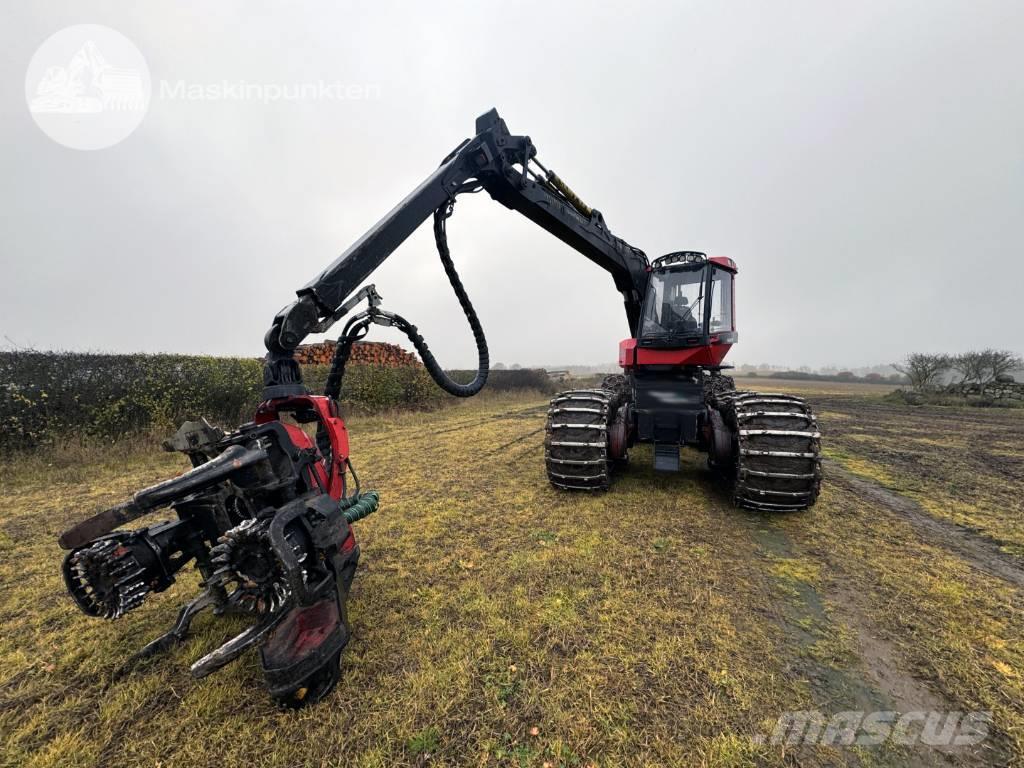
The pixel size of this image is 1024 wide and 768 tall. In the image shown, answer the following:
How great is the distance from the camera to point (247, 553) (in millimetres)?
1780

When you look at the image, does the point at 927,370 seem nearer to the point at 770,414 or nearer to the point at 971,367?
the point at 971,367

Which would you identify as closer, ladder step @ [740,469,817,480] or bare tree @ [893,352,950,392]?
ladder step @ [740,469,817,480]

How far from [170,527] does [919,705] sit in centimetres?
410

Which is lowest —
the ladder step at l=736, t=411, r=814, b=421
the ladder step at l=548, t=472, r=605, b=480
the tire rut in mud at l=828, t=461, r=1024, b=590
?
the tire rut in mud at l=828, t=461, r=1024, b=590

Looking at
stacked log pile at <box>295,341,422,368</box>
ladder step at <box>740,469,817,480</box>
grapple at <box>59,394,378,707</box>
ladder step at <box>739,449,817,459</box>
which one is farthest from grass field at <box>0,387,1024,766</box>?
stacked log pile at <box>295,341,422,368</box>

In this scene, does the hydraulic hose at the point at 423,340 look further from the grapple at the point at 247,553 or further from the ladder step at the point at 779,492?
the ladder step at the point at 779,492

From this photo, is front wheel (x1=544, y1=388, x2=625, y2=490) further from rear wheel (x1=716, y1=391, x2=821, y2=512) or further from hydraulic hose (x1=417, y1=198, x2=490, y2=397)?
rear wheel (x1=716, y1=391, x2=821, y2=512)

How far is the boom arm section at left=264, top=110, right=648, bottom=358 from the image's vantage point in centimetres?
272

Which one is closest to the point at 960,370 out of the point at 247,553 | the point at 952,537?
the point at 952,537

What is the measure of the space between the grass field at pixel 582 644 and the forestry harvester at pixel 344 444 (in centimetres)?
36

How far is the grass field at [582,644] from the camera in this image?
1698mm

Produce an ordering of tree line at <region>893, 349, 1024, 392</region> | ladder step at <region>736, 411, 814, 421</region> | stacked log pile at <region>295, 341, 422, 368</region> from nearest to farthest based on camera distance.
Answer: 1. ladder step at <region>736, 411, 814, 421</region>
2. stacked log pile at <region>295, 341, 422, 368</region>
3. tree line at <region>893, 349, 1024, 392</region>

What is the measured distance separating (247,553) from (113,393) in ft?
27.9

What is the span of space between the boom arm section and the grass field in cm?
205
